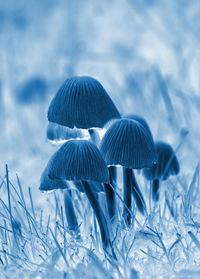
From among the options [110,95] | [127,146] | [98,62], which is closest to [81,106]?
[127,146]

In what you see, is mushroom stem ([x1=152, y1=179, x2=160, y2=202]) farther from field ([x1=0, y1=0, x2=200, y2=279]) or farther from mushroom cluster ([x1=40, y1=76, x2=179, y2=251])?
mushroom cluster ([x1=40, y1=76, x2=179, y2=251])

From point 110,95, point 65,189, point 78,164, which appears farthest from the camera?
point 110,95

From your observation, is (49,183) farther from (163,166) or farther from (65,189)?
(163,166)

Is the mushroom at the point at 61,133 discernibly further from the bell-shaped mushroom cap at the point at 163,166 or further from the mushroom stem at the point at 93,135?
the bell-shaped mushroom cap at the point at 163,166

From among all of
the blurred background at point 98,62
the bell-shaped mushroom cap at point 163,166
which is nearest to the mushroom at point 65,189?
the bell-shaped mushroom cap at point 163,166

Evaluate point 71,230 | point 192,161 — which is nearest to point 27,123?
point 192,161

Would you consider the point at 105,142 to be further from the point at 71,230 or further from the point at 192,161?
the point at 192,161

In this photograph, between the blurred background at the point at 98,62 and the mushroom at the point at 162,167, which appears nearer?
the mushroom at the point at 162,167
